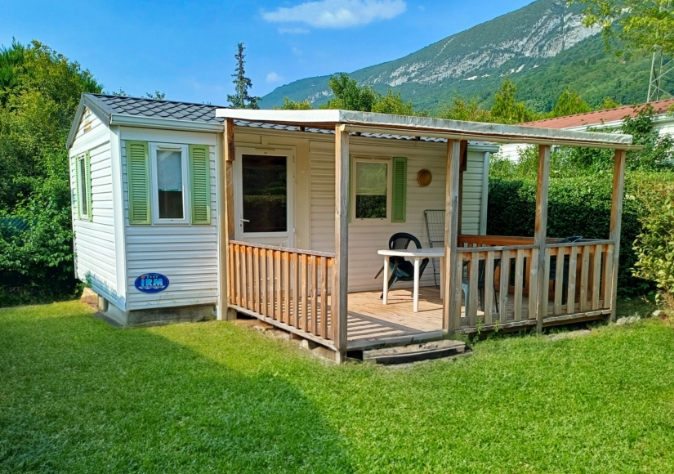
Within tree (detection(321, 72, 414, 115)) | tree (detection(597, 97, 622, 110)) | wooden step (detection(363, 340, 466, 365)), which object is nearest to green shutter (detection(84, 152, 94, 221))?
wooden step (detection(363, 340, 466, 365))

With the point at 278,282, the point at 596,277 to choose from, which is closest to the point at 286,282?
the point at 278,282

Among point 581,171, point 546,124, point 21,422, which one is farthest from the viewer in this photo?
point 546,124

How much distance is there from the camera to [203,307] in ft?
20.1

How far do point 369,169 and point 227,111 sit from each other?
2.48 metres

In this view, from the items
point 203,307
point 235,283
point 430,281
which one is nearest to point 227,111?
point 235,283

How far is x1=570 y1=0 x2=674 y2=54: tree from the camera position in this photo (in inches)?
323

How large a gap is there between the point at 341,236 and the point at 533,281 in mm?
2519

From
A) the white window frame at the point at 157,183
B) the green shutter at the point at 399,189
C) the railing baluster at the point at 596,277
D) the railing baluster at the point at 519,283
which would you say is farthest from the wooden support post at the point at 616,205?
the white window frame at the point at 157,183

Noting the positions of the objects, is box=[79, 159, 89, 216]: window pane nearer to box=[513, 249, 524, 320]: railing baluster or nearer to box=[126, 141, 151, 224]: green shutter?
box=[126, 141, 151, 224]: green shutter

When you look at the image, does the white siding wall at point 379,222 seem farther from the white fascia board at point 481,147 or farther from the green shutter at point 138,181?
the green shutter at point 138,181

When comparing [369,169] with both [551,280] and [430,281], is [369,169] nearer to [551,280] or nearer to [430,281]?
[430,281]

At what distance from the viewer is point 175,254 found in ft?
19.1

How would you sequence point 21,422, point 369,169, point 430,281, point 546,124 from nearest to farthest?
point 21,422
point 369,169
point 430,281
point 546,124

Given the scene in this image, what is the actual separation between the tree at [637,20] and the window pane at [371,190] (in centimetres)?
545
